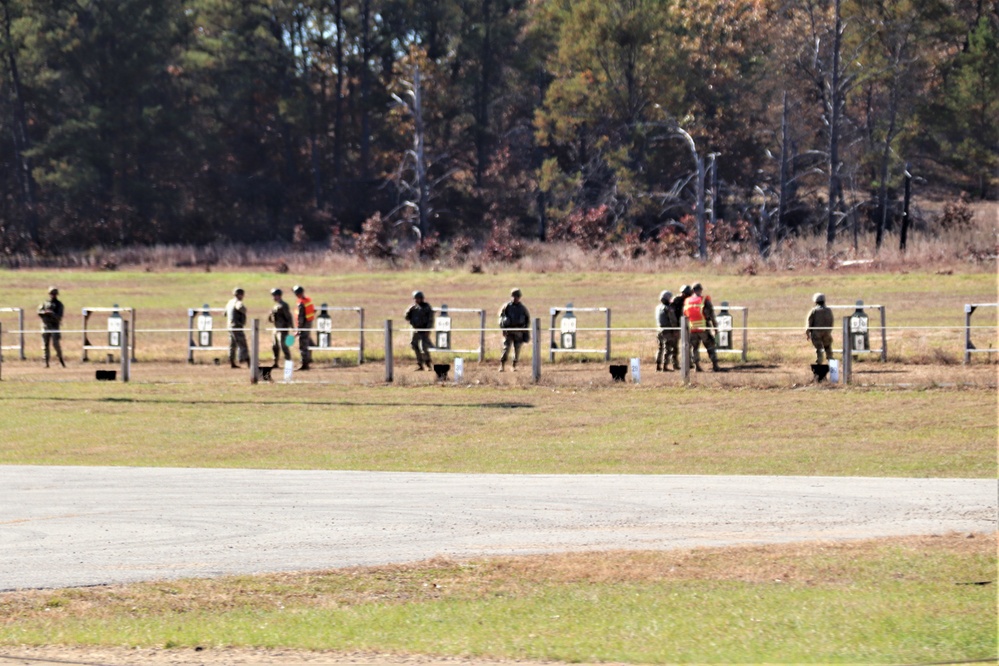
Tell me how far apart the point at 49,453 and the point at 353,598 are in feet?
37.6

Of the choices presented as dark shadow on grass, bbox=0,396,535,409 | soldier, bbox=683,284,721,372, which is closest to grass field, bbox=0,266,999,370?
soldier, bbox=683,284,721,372

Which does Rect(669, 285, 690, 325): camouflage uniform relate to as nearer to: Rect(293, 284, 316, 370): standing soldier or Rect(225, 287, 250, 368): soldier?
Rect(293, 284, 316, 370): standing soldier

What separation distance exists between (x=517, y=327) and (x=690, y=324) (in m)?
3.71

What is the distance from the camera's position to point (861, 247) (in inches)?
2239

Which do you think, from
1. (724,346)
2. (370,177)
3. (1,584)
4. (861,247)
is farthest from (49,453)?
(370,177)

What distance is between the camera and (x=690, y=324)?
29688mm

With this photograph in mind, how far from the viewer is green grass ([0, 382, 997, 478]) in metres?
20.4

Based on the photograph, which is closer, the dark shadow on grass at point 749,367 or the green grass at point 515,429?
the green grass at point 515,429

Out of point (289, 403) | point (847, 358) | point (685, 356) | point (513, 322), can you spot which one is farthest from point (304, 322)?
point (847, 358)

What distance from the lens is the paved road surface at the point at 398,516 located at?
1402cm

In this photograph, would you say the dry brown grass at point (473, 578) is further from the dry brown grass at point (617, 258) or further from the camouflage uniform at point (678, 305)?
the dry brown grass at point (617, 258)

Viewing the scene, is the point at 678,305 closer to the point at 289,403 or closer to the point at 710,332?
the point at 710,332

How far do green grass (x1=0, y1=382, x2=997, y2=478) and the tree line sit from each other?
3482cm

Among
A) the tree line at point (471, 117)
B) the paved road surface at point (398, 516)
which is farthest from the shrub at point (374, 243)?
the paved road surface at point (398, 516)
